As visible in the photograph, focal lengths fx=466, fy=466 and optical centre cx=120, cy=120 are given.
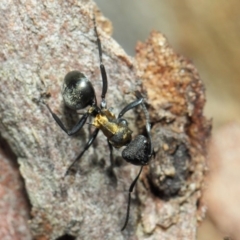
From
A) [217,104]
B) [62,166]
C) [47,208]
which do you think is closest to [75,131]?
[62,166]

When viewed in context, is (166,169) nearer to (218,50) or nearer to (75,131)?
(75,131)

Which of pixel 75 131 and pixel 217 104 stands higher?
pixel 217 104

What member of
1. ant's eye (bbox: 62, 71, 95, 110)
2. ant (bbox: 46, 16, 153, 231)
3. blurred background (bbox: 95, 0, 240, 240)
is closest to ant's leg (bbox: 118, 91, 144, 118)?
ant (bbox: 46, 16, 153, 231)

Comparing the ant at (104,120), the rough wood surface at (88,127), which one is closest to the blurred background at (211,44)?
the rough wood surface at (88,127)

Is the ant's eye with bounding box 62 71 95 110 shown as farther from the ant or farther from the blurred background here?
the blurred background

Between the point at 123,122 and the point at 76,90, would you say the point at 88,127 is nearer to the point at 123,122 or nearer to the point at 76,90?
the point at 123,122

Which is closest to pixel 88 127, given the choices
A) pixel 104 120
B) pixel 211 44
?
pixel 104 120
